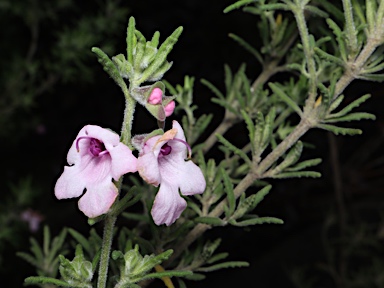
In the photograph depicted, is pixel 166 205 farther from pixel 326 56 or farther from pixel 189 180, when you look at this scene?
pixel 326 56

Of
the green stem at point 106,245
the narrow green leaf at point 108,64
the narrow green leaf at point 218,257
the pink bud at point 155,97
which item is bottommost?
the green stem at point 106,245

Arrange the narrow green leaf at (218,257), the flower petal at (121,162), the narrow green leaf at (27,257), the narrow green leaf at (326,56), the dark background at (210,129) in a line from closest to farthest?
the flower petal at (121,162)
the narrow green leaf at (326,56)
the narrow green leaf at (218,257)
the narrow green leaf at (27,257)
the dark background at (210,129)

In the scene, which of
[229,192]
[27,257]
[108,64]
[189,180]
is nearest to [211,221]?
[229,192]

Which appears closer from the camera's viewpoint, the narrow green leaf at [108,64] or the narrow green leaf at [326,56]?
the narrow green leaf at [108,64]

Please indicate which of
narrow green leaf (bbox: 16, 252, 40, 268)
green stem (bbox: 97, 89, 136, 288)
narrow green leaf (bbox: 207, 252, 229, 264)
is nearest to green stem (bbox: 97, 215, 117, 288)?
green stem (bbox: 97, 89, 136, 288)

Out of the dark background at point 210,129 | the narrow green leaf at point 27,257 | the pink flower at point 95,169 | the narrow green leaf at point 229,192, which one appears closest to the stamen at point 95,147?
the pink flower at point 95,169

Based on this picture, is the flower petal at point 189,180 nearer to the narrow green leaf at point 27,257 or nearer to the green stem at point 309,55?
the green stem at point 309,55
